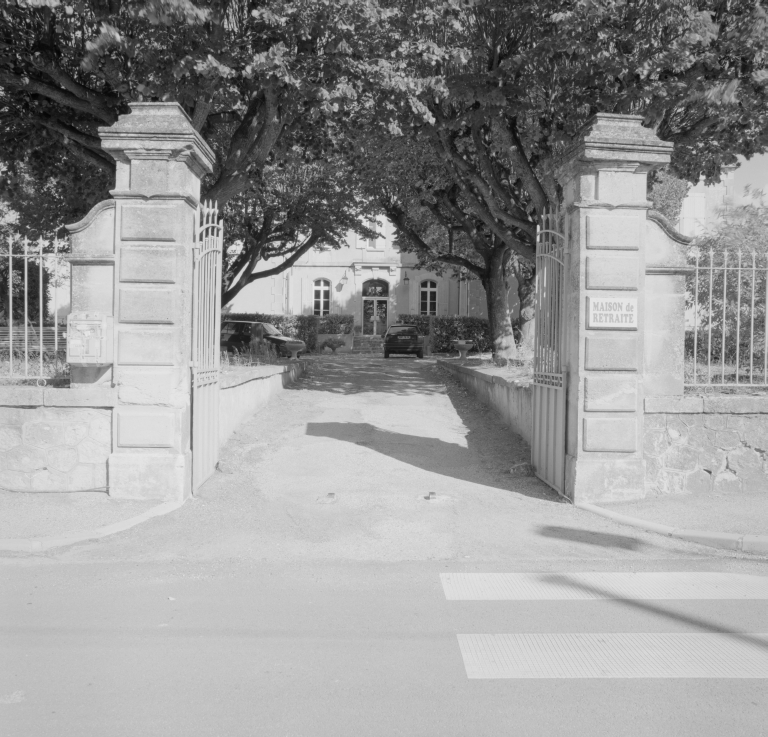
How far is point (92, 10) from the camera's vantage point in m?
11.3

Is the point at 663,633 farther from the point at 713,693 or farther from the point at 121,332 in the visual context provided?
the point at 121,332

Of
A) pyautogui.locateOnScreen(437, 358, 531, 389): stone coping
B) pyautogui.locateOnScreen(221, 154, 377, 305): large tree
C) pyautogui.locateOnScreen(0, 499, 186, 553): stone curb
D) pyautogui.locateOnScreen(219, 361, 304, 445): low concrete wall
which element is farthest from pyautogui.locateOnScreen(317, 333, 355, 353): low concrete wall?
pyautogui.locateOnScreen(0, 499, 186, 553): stone curb

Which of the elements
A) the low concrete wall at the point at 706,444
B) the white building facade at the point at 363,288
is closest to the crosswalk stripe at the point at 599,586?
the low concrete wall at the point at 706,444

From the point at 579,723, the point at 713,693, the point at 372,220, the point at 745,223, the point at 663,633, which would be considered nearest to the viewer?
the point at 579,723

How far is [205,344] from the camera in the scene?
848cm

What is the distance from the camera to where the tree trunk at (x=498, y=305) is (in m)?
20.5

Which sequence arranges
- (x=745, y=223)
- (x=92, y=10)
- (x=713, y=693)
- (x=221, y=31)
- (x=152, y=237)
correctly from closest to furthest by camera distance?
(x=713, y=693) < (x=152, y=237) < (x=92, y=10) < (x=221, y=31) < (x=745, y=223)

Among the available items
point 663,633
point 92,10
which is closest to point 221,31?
point 92,10

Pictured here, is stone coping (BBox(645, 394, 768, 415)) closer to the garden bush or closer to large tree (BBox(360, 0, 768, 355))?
large tree (BBox(360, 0, 768, 355))

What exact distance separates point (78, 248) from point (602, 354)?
5.60m

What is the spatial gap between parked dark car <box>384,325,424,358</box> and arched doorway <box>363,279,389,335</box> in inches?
335

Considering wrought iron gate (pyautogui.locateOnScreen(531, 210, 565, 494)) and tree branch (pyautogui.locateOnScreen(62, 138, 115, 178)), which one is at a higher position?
tree branch (pyautogui.locateOnScreen(62, 138, 115, 178))

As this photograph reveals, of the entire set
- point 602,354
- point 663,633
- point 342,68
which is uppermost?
point 342,68

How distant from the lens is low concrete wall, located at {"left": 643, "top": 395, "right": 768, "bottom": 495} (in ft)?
26.3
